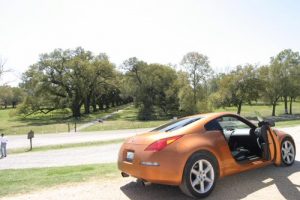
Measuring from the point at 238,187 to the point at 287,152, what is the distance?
204 cm

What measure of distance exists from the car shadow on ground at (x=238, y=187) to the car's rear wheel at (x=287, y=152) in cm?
37

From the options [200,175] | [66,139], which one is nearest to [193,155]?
[200,175]

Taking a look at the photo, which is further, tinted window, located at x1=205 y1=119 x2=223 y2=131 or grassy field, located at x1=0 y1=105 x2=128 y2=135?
grassy field, located at x1=0 y1=105 x2=128 y2=135

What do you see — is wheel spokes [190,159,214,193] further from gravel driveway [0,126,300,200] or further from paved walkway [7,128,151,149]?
paved walkway [7,128,151,149]

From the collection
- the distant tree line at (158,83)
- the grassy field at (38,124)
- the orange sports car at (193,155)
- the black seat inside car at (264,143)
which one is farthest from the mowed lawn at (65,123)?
the orange sports car at (193,155)

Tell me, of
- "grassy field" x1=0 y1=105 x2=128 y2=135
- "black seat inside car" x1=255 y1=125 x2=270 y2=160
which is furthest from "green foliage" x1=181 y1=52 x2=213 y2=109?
"black seat inside car" x1=255 y1=125 x2=270 y2=160

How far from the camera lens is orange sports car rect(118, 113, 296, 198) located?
184 inches

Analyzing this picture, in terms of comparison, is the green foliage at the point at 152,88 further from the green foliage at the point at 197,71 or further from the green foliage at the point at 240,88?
the green foliage at the point at 240,88

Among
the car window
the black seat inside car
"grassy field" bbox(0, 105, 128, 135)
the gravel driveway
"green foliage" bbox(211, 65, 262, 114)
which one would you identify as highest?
"green foliage" bbox(211, 65, 262, 114)

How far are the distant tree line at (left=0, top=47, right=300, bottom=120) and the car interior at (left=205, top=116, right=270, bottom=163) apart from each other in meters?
42.8

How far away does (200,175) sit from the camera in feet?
16.2

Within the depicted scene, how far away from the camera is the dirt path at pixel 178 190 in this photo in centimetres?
493

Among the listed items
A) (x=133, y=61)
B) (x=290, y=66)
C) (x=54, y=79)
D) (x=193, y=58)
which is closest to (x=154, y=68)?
(x=133, y=61)

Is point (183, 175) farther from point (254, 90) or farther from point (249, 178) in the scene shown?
point (254, 90)
